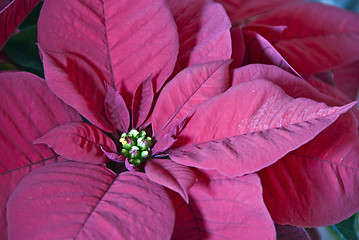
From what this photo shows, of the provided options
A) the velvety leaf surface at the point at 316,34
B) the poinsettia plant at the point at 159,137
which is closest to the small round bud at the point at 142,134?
the poinsettia plant at the point at 159,137

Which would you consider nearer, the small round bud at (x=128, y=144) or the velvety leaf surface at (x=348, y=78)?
the small round bud at (x=128, y=144)

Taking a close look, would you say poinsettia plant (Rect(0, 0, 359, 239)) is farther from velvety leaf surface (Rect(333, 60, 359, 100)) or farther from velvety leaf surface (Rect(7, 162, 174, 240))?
velvety leaf surface (Rect(333, 60, 359, 100))

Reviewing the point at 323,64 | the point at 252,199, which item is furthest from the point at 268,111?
the point at 323,64

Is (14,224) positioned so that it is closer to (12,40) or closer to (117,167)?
(117,167)

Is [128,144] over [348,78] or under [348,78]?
over

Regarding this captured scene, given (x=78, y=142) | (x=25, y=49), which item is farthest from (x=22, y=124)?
(x=25, y=49)

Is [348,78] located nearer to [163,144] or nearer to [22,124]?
[163,144]

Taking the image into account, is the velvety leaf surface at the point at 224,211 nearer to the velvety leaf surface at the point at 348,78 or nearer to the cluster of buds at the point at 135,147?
the cluster of buds at the point at 135,147
